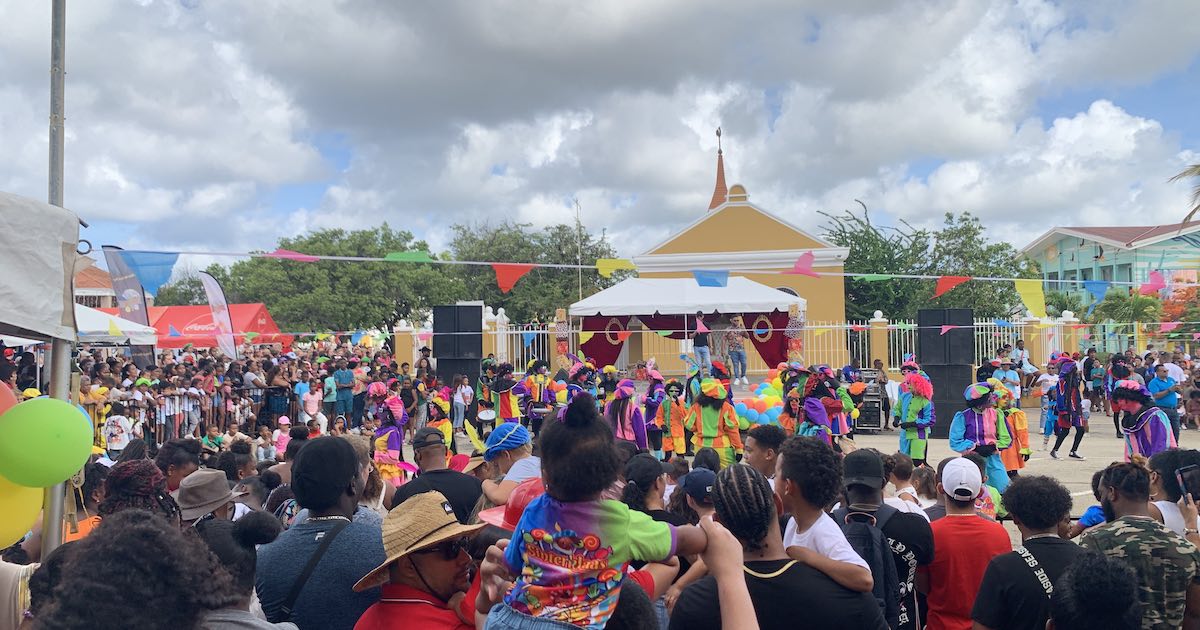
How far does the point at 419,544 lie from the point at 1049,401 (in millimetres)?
14432

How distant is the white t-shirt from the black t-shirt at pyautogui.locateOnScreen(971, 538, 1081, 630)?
0.64m

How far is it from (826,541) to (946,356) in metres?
15.2

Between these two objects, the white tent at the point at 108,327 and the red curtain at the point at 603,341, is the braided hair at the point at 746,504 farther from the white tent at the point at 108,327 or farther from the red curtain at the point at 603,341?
the red curtain at the point at 603,341

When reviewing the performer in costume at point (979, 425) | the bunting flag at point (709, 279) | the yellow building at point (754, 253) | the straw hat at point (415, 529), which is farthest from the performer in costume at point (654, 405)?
the yellow building at point (754, 253)

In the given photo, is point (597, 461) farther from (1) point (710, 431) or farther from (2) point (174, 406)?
(2) point (174, 406)

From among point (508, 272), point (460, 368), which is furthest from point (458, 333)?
point (508, 272)

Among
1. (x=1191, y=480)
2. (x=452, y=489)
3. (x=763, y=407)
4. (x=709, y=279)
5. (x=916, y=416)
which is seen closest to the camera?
(x=1191, y=480)

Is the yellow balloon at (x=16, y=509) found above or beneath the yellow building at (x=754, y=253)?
beneath

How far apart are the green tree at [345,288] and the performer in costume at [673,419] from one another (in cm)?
3369

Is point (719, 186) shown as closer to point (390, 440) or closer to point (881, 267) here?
point (881, 267)

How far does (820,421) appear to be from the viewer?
36.2 ft

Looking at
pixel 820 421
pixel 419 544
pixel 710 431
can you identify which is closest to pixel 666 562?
pixel 419 544

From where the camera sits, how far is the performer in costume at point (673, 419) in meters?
12.5

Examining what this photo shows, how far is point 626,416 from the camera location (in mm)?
12078
